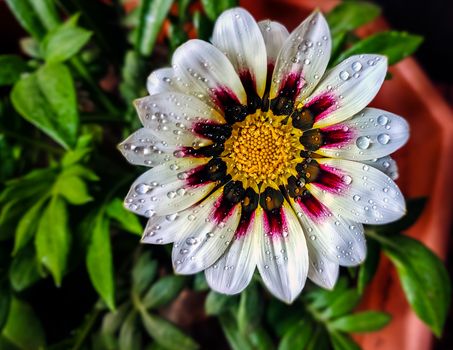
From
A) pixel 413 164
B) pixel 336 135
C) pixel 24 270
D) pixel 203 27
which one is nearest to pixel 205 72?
pixel 336 135

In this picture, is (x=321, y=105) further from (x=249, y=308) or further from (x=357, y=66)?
(x=249, y=308)

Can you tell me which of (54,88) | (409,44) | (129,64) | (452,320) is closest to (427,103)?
(409,44)

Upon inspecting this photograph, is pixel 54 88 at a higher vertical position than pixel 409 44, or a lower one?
lower

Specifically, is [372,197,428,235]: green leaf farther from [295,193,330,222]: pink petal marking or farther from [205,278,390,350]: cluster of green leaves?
[295,193,330,222]: pink petal marking

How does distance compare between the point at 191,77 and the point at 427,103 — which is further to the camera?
the point at 427,103

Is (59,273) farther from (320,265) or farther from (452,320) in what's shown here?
(452,320)

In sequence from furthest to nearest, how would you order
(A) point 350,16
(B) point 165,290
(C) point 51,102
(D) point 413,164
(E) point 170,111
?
(D) point 413,164 → (A) point 350,16 → (B) point 165,290 → (C) point 51,102 → (E) point 170,111

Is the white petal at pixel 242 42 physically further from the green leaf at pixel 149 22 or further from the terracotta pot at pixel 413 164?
the terracotta pot at pixel 413 164
